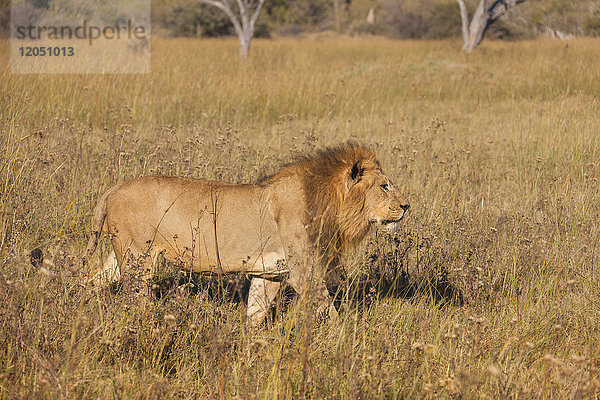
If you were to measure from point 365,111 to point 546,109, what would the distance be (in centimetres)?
278

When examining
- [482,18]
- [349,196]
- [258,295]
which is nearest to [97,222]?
[258,295]

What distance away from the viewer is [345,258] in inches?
153

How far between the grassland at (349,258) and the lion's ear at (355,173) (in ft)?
1.94

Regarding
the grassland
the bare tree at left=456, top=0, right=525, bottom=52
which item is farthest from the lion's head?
the bare tree at left=456, top=0, right=525, bottom=52

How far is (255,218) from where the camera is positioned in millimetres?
3584

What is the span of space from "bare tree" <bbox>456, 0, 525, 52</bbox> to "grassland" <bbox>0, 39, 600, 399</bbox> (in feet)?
36.5

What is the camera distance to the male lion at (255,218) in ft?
11.4

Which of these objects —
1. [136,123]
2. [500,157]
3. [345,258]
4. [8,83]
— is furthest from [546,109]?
[8,83]

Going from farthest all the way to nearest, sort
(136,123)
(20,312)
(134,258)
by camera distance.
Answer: (136,123), (134,258), (20,312)

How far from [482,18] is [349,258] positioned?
20481 millimetres

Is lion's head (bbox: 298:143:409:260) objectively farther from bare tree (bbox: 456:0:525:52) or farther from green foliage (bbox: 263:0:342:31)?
green foliage (bbox: 263:0:342:31)

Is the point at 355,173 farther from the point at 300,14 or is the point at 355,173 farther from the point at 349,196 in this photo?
the point at 300,14

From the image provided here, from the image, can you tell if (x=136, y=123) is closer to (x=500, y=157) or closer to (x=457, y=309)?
(x=500, y=157)

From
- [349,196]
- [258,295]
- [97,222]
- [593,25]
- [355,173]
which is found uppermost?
[593,25]
